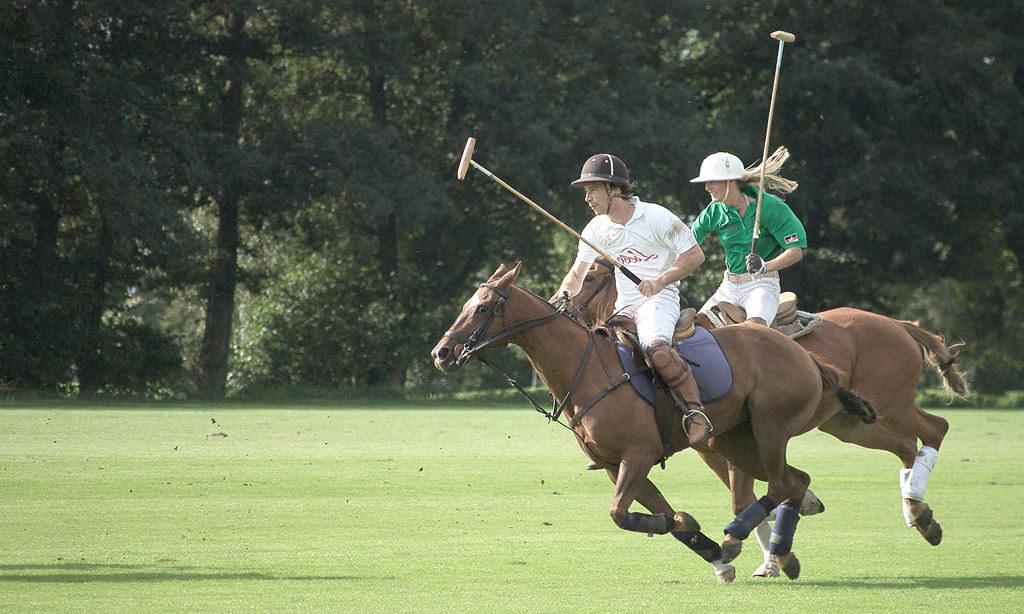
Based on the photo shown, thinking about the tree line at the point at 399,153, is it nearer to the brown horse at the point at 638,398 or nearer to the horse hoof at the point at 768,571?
the brown horse at the point at 638,398

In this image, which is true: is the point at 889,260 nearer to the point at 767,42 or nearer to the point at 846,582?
the point at 767,42

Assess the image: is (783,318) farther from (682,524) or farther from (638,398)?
(682,524)

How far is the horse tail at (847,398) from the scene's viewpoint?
308 inches

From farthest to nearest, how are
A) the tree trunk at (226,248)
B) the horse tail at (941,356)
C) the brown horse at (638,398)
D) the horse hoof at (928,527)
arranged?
1. the tree trunk at (226,248)
2. the horse tail at (941,356)
3. the horse hoof at (928,527)
4. the brown horse at (638,398)

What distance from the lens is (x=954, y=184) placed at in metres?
32.4

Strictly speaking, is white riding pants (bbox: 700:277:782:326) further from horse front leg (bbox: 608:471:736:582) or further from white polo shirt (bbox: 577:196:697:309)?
horse front leg (bbox: 608:471:736:582)

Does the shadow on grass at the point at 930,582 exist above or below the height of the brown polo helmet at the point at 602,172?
below

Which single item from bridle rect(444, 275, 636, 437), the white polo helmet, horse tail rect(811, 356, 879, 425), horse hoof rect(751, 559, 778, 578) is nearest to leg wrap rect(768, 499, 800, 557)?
horse hoof rect(751, 559, 778, 578)

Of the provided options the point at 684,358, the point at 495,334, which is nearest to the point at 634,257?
the point at 684,358

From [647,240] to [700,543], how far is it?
181 centimetres

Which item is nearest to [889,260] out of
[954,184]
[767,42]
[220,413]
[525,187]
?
[954,184]

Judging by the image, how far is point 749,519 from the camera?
23.4 feet

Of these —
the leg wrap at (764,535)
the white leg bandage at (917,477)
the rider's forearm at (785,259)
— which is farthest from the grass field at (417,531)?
the rider's forearm at (785,259)

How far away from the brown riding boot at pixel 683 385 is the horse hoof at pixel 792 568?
3.05 ft
